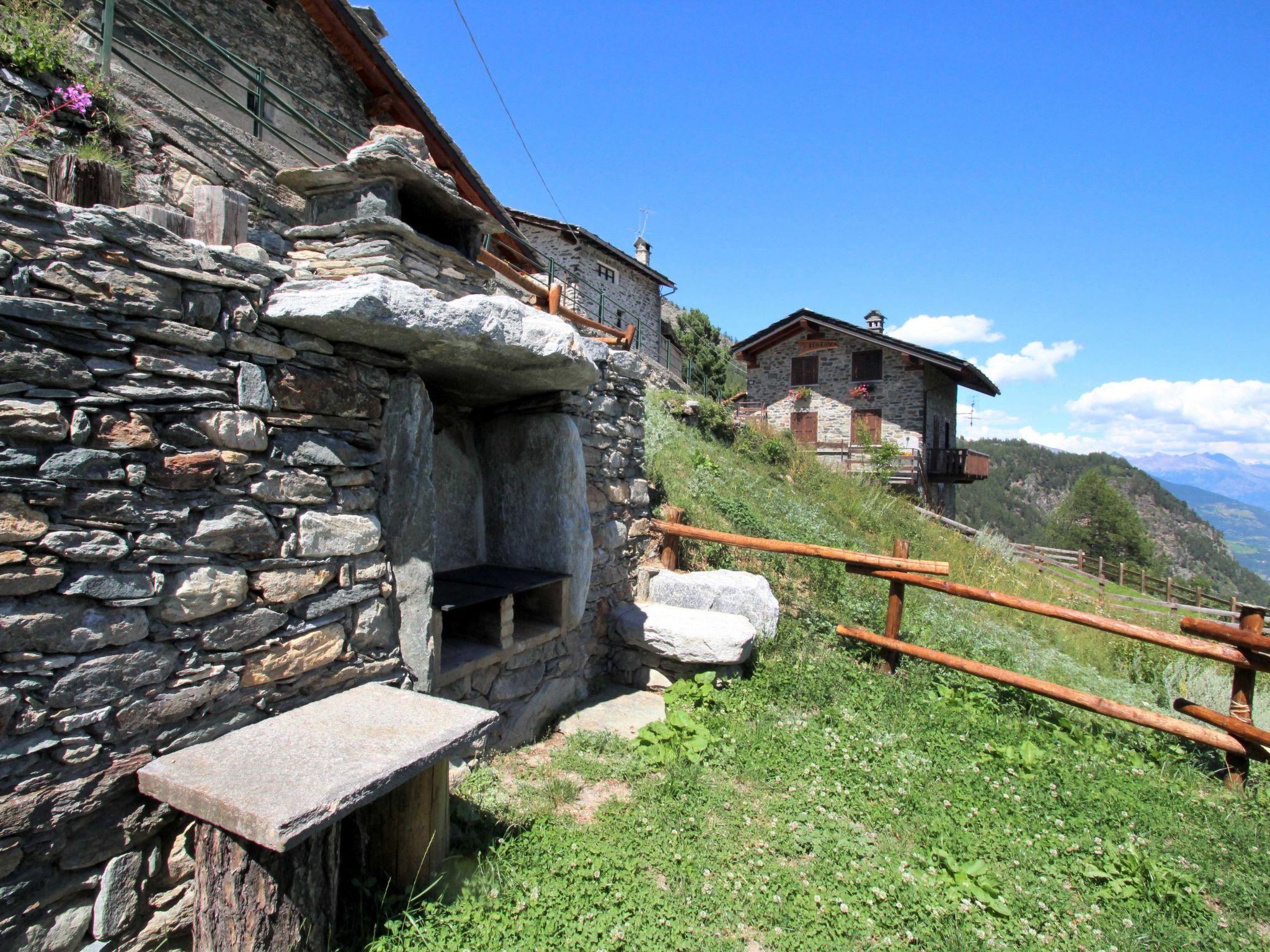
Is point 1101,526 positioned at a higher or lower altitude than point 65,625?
lower

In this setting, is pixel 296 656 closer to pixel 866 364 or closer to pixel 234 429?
pixel 234 429

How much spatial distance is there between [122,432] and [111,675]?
0.85m

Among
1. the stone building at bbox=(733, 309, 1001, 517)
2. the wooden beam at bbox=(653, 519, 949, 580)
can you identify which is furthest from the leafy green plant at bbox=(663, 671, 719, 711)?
the stone building at bbox=(733, 309, 1001, 517)

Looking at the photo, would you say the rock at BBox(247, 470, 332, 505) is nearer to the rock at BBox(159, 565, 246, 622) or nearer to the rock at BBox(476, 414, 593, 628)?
the rock at BBox(159, 565, 246, 622)

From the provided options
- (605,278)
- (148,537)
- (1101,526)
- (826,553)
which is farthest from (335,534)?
(1101,526)

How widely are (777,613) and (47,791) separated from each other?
4.81m

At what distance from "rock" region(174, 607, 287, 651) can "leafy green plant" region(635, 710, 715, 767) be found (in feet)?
8.26

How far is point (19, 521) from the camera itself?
1.92 meters

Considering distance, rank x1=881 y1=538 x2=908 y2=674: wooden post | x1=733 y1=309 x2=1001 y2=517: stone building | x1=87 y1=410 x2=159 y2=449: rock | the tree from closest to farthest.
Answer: x1=87 y1=410 x2=159 y2=449: rock < x1=881 y1=538 x2=908 y2=674: wooden post < x1=733 y1=309 x2=1001 y2=517: stone building < the tree

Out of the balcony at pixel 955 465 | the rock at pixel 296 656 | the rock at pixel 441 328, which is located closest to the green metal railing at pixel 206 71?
the rock at pixel 441 328

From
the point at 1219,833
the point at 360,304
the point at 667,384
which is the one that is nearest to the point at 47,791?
the point at 360,304

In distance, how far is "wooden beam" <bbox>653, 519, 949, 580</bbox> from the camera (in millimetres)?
4977

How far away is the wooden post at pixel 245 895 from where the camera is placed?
81.0 inches

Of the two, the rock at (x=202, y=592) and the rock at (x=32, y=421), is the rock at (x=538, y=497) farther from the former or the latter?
the rock at (x=32, y=421)
